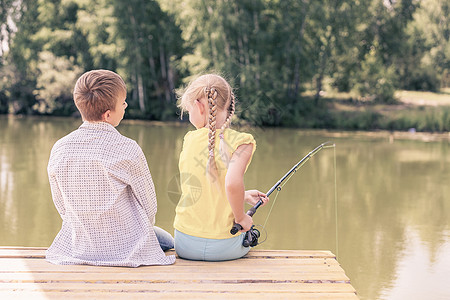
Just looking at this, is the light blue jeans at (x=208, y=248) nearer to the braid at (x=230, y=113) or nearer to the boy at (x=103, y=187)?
the boy at (x=103, y=187)

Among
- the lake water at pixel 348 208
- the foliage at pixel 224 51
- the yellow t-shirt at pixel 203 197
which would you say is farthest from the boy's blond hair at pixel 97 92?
the foliage at pixel 224 51

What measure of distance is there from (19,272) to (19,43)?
2120cm

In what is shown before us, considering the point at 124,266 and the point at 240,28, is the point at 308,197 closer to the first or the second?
the point at 124,266

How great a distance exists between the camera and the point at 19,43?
70.4 ft

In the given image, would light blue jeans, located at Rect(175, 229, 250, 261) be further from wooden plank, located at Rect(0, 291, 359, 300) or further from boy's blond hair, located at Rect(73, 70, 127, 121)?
boy's blond hair, located at Rect(73, 70, 127, 121)

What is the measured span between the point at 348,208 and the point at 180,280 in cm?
382

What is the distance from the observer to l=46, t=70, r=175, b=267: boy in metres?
2.04

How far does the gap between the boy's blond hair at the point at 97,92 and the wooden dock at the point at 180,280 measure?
57cm

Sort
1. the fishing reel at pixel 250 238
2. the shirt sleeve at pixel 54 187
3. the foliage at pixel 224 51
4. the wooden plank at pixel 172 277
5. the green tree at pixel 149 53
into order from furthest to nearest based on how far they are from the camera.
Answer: the green tree at pixel 149 53 → the foliage at pixel 224 51 → the fishing reel at pixel 250 238 → the shirt sleeve at pixel 54 187 → the wooden plank at pixel 172 277

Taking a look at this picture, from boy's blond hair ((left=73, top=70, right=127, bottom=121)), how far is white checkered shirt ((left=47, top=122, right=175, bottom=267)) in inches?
2.7

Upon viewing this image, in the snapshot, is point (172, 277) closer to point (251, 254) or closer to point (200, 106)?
point (251, 254)

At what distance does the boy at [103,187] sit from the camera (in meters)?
2.04

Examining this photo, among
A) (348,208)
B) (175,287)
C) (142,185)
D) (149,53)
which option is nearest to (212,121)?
(142,185)

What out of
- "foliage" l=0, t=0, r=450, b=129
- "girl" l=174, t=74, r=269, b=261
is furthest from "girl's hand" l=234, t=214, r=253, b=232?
"foliage" l=0, t=0, r=450, b=129
